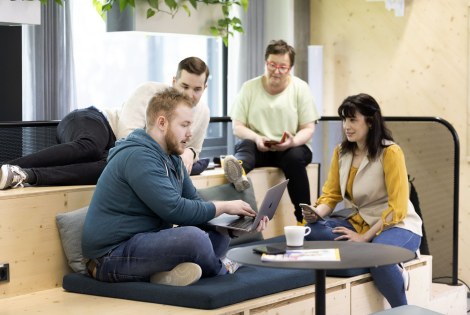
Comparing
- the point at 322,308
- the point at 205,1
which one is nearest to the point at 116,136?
the point at 205,1

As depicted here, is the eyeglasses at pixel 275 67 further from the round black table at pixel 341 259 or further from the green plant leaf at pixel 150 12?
the round black table at pixel 341 259

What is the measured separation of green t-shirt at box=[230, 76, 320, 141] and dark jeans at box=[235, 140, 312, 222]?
0.13m

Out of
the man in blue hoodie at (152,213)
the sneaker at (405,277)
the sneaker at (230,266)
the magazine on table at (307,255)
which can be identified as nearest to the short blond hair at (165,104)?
the man in blue hoodie at (152,213)

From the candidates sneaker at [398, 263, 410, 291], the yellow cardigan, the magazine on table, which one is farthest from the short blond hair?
sneaker at [398, 263, 410, 291]

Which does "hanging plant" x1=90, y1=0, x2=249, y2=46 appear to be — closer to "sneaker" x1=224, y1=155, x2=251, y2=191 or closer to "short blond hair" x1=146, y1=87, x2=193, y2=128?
"sneaker" x1=224, y1=155, x2=251, y2=191

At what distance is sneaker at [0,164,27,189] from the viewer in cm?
385

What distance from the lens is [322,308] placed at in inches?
124

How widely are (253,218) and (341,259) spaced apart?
0.97 metres

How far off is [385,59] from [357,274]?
102 inches

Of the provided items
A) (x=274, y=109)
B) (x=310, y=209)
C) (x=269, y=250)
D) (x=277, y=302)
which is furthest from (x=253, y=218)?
(x=274, y=109)

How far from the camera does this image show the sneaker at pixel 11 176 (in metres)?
3.85

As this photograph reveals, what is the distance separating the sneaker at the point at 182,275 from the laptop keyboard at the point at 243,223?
31cm

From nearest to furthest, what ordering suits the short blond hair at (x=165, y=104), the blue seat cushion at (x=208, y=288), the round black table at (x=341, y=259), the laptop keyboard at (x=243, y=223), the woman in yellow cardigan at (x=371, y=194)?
the round black table at (x=341, y=259), the blue seat cushion at (x=208, y=288), the short blond hair at (x=165, y=104), the laptop keyboard at (x=243, y=223), the woman in yellow cardigan at (x=371, y=194)

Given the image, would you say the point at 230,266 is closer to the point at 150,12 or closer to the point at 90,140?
the point at 90,140
